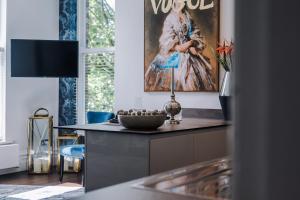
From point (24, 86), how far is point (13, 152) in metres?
0.92

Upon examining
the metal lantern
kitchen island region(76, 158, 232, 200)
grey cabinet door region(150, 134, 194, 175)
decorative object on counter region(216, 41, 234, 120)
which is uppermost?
decorative object on counter region(216, 41, 234, 120)

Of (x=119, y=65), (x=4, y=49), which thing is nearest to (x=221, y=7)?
(x=119, y=65)

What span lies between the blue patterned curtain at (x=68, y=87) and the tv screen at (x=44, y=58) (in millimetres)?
426

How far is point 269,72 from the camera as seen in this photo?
6.4 inches

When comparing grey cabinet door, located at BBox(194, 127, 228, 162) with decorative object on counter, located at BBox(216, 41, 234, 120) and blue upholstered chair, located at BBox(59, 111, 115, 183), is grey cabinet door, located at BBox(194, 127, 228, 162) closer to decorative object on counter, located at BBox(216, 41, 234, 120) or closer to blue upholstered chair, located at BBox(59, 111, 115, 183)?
decorative object on counter, located at BBox(216, 41, 234, 120)

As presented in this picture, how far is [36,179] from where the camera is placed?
5.51 metres

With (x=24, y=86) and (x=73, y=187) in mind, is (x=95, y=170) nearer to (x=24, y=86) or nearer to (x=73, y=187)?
(x=73, y=187)

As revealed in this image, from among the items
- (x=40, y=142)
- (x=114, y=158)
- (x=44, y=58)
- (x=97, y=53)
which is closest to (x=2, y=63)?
(x=44, y=58)

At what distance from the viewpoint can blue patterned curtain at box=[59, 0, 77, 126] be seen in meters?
6.41

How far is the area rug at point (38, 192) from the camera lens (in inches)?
179

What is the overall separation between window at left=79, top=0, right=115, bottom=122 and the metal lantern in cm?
62

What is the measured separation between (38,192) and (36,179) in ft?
2.54

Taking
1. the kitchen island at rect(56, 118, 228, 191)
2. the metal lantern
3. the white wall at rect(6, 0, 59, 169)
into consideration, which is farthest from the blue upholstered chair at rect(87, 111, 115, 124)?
the kitchen island at rect(56, 118, 228, 191)

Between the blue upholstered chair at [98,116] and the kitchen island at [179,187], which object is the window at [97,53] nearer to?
the blue upholstered chair at [98,116]
